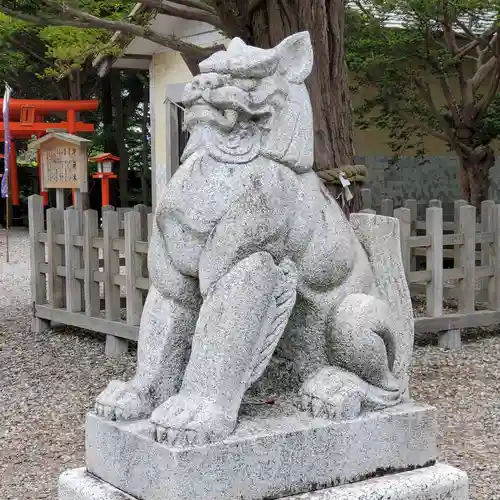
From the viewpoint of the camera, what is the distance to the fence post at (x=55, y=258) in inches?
300

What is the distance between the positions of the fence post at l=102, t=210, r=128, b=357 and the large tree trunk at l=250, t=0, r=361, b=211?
177cm

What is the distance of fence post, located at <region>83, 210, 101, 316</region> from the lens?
7148 mm

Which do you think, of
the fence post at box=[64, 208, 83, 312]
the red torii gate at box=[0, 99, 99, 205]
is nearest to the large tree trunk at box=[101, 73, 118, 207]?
the red torii gate at box=[0, 99, 99, 205]

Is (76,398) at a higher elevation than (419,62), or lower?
lower

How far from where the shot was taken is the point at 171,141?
43.9 ft

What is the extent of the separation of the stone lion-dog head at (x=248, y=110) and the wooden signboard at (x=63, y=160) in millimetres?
7548

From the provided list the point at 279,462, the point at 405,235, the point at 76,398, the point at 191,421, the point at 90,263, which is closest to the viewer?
the point at 191,421

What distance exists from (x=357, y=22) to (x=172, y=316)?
323 inches

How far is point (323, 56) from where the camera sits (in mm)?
6223

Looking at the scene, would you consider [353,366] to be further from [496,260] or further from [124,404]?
[496,260]

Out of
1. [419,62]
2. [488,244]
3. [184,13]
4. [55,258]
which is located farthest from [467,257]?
[419,62]

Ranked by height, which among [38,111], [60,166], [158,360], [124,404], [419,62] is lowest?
[124,404]

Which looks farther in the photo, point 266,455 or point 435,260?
point 435,260

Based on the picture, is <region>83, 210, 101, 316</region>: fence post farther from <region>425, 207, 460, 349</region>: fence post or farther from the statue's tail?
the statue's tail
